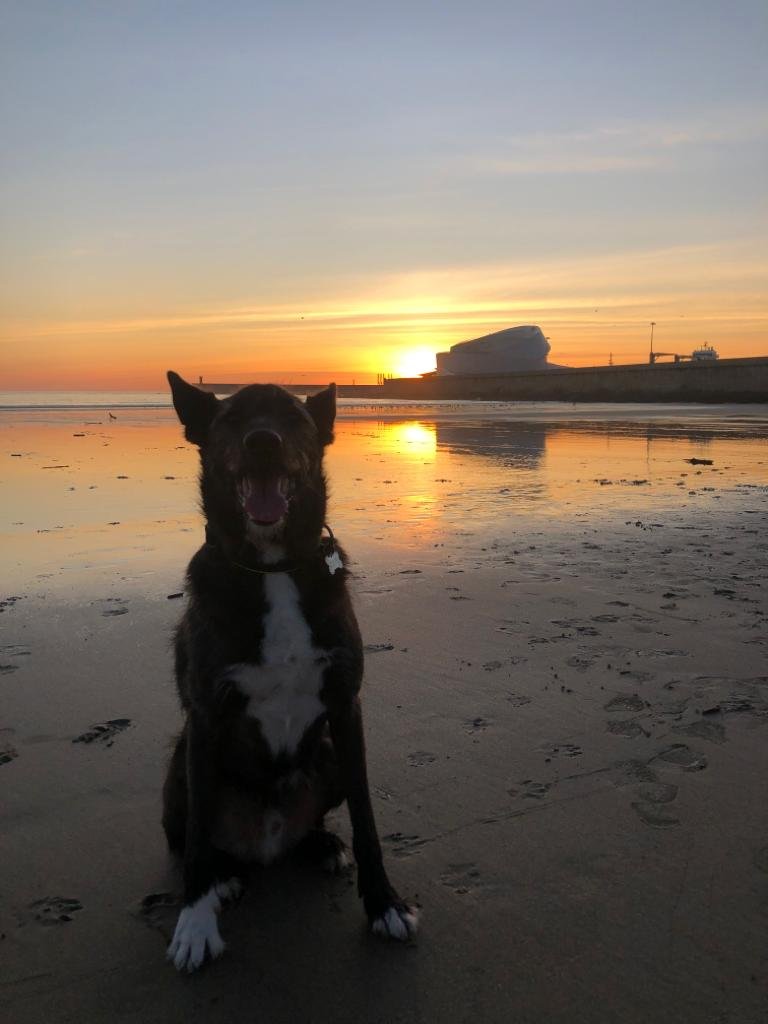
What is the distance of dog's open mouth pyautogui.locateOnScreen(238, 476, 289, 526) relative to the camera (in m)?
3.01

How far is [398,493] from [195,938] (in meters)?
9.51

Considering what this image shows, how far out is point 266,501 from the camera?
3.05m

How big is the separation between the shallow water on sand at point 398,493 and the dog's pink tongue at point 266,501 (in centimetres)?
415

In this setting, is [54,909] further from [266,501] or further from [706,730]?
[706,730]

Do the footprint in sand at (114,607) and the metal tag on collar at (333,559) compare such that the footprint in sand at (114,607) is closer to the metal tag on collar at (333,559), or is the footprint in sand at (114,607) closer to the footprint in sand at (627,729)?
the metal tag on collar at (333,559)

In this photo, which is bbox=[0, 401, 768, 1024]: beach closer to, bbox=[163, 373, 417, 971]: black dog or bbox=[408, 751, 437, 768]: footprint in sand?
bbox=[408, 751, 437, 768]: footprint in sand

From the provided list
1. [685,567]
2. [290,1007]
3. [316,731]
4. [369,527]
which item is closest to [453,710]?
[316,731]

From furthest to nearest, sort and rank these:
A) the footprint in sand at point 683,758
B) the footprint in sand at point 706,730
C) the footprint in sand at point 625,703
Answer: the footprint in sand at point 625,703 < the footprint in sand at point 706,730 < the footprint in sand at point 683,758

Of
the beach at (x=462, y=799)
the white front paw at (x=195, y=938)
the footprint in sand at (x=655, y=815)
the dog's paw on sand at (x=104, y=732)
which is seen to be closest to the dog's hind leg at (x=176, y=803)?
the beach at (x=462, y=799)

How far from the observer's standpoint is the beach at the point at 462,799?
92.0 inches

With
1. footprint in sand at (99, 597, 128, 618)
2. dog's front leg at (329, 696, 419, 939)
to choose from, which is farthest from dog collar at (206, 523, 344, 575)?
footprint in sand at (99, 597, 128, 618)

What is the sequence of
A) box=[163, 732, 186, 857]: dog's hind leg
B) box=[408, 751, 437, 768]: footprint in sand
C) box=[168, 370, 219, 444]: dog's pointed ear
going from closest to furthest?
1. box=[163, 732, 186, 857]: dog's hind leg
2. box=[168, 370, 219, 444]: dog's pointed ear
3. box=[408, 751, 437, 768]: footprint in sand

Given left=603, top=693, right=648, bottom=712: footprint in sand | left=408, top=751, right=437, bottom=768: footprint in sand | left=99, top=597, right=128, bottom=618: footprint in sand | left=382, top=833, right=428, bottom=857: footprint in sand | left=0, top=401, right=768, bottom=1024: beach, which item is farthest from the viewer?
left=99, top=597, right=128, bottom=618: footprint in sand

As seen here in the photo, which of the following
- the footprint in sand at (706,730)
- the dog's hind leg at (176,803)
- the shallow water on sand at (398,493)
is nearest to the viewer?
the dog's hind leg at (176,803)
